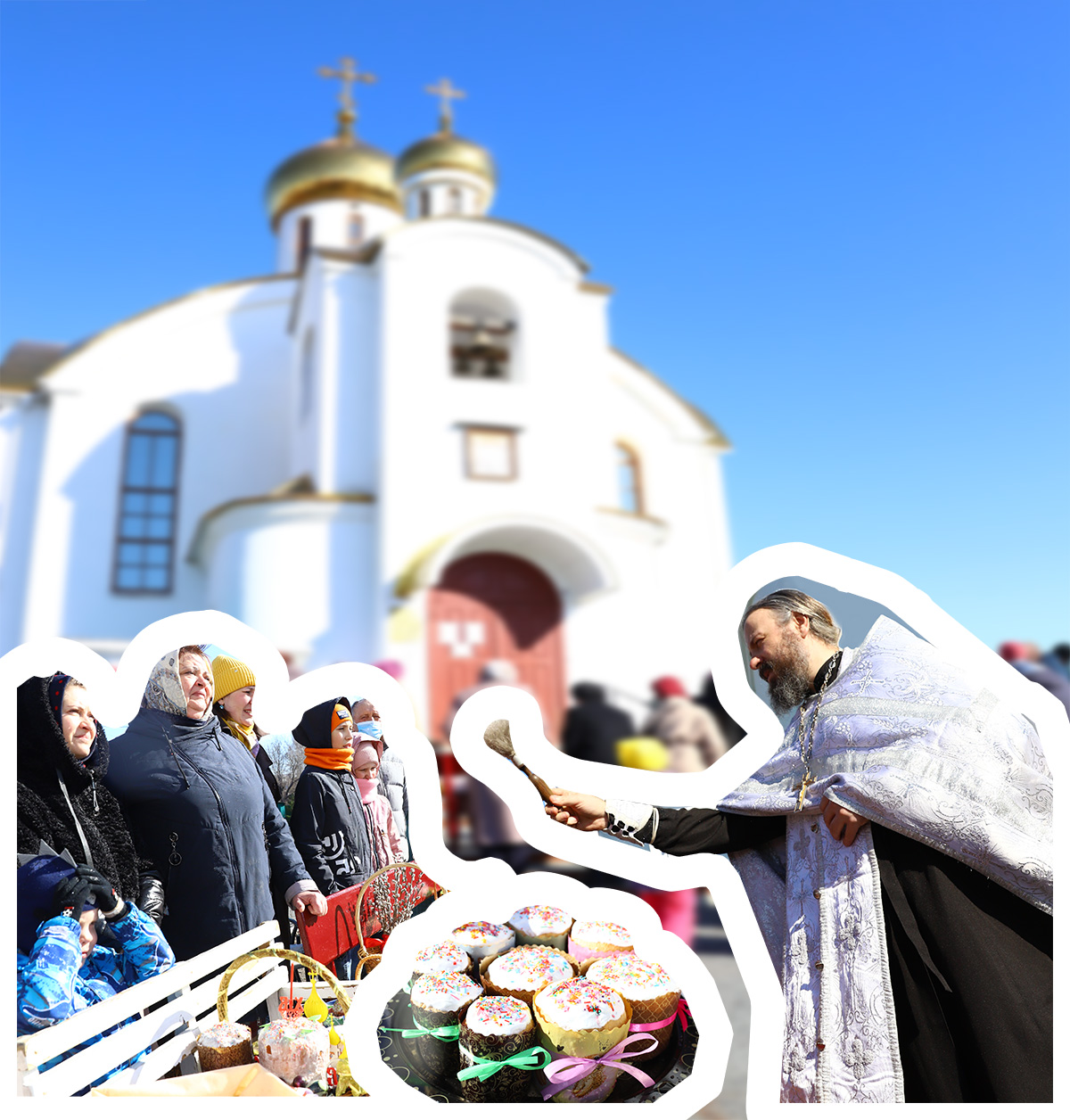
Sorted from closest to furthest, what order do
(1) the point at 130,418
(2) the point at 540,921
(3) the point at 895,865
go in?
(3) the point at 895,865 < (2) the point at 540,921 < (1) the point at 130,418

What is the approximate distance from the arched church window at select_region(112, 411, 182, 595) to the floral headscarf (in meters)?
8.58

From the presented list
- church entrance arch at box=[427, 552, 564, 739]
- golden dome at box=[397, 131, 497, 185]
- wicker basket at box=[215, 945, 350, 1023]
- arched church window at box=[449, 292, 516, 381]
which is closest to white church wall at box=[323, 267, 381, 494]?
arched church window at box=[449, 292, 516, 381]

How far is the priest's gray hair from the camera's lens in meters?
2.14

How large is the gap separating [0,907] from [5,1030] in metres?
0.26

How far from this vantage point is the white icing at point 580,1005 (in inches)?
80.7

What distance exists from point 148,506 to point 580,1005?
32.4 feet

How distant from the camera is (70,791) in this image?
2.17 metres

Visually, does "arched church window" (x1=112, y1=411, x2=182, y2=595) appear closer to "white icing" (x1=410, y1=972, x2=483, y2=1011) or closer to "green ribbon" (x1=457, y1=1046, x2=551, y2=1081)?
"white icing" (x1=410, y1=972, x2=483, y2=1011)

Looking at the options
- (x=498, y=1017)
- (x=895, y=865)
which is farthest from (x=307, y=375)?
(x=895, y=865)

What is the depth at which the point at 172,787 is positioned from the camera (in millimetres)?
2207

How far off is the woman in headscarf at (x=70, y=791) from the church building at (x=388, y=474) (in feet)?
16.5

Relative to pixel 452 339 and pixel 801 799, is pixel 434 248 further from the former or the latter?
pixel 801 799

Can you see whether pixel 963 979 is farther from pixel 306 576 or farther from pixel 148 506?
pixel 148 506

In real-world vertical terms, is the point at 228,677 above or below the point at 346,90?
below
